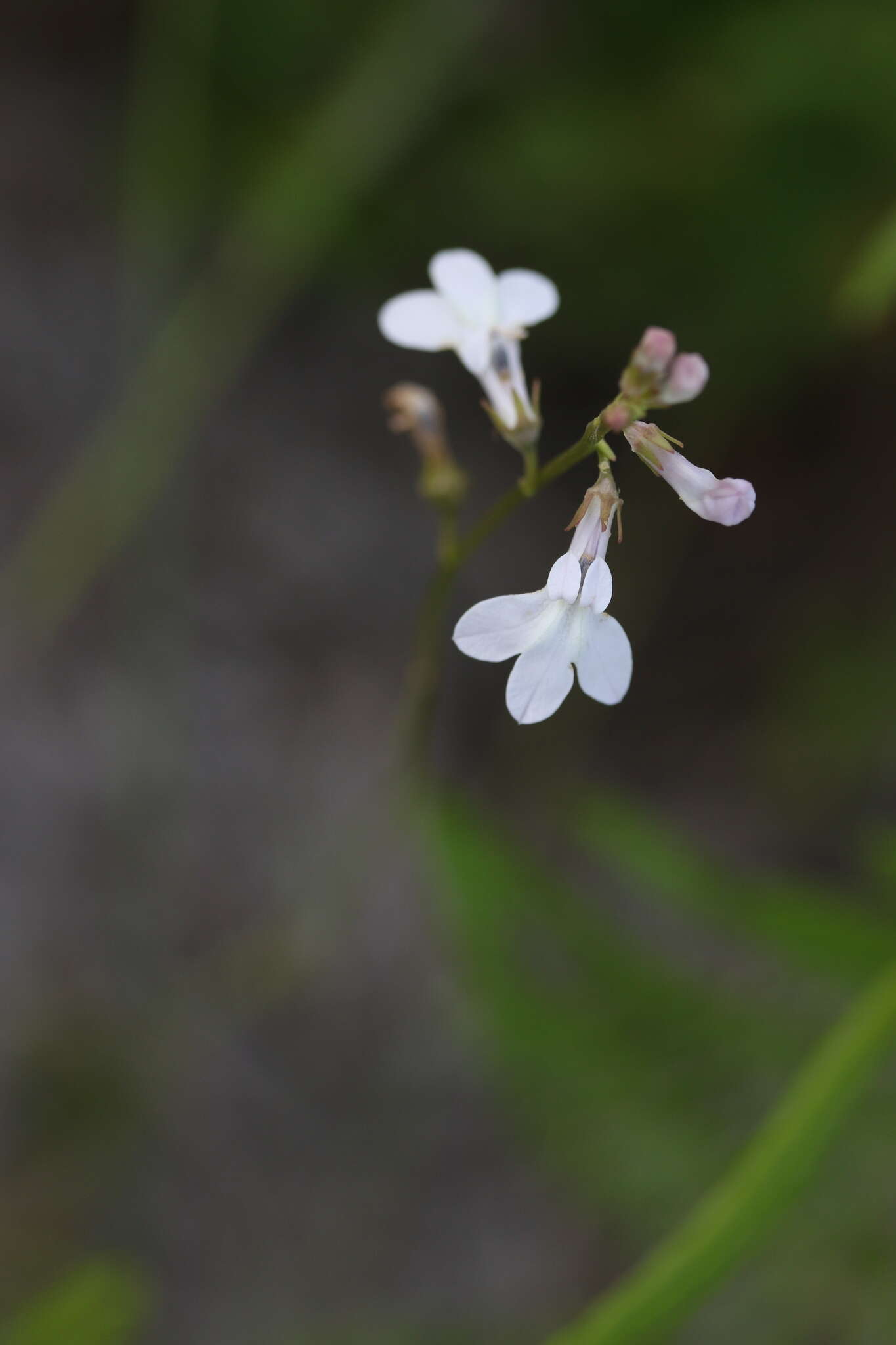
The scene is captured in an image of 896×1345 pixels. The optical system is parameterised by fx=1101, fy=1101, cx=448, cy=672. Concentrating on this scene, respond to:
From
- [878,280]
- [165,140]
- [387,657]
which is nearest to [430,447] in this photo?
[878,280]

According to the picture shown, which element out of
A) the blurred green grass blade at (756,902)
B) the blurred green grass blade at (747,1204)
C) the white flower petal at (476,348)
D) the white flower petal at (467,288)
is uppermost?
the white flower petal at (467,288)

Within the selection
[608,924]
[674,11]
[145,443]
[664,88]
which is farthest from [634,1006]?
[674,11]

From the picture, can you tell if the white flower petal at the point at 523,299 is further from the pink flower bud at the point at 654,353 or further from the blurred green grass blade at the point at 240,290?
the blurred green grass blade at the point at 240,290

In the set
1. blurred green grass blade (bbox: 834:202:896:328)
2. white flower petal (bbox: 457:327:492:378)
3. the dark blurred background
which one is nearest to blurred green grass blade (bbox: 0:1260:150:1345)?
the dark blurred background

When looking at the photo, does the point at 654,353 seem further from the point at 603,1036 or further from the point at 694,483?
the point at 603,1036

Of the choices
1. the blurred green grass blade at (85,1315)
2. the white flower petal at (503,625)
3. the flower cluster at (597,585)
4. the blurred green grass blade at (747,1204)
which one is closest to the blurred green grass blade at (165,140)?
the flower cluster at (597,585)

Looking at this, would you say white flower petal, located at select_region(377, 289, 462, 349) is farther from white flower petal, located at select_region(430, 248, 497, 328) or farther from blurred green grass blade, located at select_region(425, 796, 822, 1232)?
blurred green grass blade, located at select_region(425, 796, 822, 1232)
